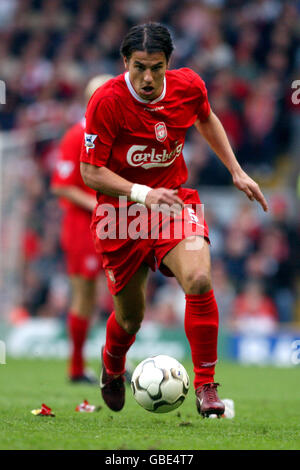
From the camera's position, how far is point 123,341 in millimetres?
5371

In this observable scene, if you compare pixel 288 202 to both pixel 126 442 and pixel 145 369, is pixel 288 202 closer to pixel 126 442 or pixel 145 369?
pixel 145 369

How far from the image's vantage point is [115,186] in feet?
15.0

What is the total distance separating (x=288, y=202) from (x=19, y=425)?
9210 millimetres

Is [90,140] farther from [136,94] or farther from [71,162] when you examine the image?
[71,162]

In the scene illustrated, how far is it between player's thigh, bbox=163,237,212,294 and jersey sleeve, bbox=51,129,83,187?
2924mm

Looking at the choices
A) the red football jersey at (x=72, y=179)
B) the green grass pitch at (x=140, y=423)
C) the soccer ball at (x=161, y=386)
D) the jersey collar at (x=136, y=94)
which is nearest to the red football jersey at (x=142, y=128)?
the jersey collar at (x=136, y=94)

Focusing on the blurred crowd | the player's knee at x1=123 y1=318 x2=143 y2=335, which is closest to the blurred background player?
the player's knee at x1=123 y1=318 x2=143 y2=335

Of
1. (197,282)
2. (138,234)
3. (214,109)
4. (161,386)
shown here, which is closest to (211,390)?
(161,386)

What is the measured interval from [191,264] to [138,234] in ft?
1.63

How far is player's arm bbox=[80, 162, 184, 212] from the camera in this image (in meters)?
4.34

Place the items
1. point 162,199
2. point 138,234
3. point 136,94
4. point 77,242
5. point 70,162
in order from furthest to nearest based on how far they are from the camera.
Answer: point 77,242, point 70,162, point 138,234, point 136,94, point 162,199

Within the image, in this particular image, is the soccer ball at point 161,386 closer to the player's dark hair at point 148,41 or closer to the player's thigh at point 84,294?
the player's dark hair at point 148,41

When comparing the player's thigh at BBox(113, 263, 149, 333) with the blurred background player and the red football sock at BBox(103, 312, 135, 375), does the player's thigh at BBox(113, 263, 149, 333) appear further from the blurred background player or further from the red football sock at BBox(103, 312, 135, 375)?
the blurred background player

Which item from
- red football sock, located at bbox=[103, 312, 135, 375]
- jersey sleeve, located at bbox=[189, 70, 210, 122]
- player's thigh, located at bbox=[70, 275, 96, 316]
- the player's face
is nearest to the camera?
the player's face
